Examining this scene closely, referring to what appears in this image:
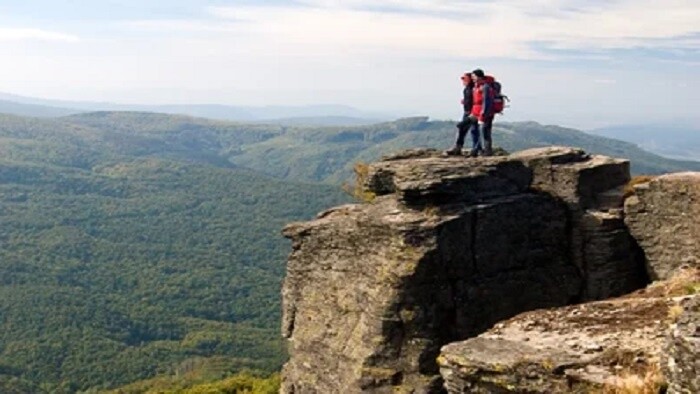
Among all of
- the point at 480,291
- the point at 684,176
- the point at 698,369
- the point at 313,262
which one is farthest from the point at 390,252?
the point at 698,369

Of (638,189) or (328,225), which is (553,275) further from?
(328,225)

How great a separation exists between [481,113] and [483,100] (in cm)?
48

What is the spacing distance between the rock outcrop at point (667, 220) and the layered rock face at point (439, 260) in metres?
0.55

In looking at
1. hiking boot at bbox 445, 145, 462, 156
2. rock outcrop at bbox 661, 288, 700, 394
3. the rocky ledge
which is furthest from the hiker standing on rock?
rock outcrop at bbox 661, 288, 700, 394

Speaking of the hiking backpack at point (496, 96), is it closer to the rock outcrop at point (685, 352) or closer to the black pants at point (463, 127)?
the black pants at point (463, 127)

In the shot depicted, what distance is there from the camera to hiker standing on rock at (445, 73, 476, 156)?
26.9m

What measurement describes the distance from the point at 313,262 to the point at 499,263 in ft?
21.6

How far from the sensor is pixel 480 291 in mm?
21828

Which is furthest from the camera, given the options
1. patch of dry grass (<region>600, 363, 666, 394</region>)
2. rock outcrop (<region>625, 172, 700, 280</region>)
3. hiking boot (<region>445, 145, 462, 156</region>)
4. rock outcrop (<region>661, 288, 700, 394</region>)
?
hiking boot (<region>445, 145, 462, 156</region>)

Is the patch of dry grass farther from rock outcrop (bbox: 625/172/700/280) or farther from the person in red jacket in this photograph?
the person in red jacket

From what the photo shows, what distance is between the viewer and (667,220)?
2289 centimetres

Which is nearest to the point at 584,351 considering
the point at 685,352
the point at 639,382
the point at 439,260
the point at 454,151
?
the point at 639,382

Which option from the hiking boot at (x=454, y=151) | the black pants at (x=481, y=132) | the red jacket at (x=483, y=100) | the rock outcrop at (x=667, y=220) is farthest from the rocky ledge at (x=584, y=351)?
the red jacket at (x=483, y=100)

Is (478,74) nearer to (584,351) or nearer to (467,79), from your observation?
(467,79)
